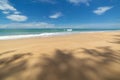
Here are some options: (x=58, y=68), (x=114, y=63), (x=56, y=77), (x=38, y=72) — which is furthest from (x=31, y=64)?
(x=114, y=63)

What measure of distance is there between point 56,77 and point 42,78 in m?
0.26

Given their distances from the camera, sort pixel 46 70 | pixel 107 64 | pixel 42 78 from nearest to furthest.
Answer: pixel 42 78
pixel 46 70
pixel 107 64

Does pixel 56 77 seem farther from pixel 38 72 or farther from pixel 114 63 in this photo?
pixel 114 63

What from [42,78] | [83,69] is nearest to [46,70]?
[42,78]

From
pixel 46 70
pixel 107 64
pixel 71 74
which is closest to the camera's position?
pixel 71 74

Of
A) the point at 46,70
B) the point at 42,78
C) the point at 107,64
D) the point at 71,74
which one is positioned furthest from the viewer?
the point at 107,64

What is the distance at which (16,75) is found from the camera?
7.22 ft

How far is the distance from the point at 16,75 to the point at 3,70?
0.45 metres

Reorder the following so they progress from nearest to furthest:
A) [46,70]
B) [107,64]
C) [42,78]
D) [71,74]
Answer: [42,78] < [71,74] < [46,70] < [107,64]

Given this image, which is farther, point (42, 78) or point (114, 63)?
point (114, 63)

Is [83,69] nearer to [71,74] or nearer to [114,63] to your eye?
[71,74]

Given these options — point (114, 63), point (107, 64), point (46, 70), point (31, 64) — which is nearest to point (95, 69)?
point (107, 64)

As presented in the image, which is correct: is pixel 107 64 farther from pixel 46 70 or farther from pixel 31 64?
pixel 31 64

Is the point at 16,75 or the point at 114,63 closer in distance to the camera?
the point at 16,75
